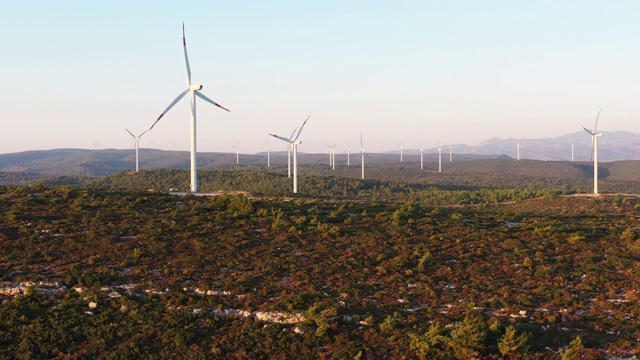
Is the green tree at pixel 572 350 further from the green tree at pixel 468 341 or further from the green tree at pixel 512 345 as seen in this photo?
the green tree at pixel 468 341

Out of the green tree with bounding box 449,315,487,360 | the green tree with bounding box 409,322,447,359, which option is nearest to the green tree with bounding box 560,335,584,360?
the green tree with bounding box 449,315,487,360

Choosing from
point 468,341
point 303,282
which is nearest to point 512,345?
point 468,341

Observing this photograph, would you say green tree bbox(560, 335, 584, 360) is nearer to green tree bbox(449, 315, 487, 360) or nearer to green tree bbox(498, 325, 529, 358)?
green tree bbox(498, 325, 529, 358)

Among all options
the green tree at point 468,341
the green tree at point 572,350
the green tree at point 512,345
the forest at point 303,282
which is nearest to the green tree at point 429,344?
the forest at point 303,282

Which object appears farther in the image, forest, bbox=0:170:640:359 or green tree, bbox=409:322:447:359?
forest, bbox=0:170:640:359

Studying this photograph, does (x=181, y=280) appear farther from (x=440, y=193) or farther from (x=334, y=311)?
(x=440, y=193)

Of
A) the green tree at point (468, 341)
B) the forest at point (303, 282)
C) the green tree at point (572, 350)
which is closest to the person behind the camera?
the green tree at point (572, 350)

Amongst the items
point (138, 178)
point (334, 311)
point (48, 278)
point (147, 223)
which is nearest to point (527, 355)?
point (334, 311)

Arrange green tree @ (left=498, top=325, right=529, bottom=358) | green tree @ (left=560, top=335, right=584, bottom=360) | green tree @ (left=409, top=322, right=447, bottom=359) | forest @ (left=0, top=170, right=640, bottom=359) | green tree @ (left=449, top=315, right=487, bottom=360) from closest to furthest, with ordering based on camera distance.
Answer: green tree @ (left=560, top=335, right=584, bottom=360) → green tree @ (left=498, top=325, right=529, bottom=358) → green tree @ (left=449, top=315, right=487, bottom=360) → green tree @ (left=409, top=322, right=447, bottom=359) → forest @ (left=0, top=170, right=640, bottom=359)
